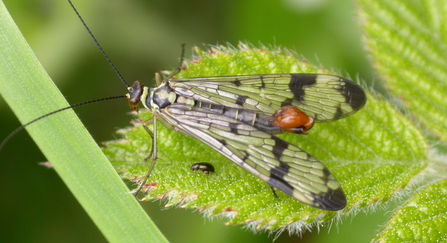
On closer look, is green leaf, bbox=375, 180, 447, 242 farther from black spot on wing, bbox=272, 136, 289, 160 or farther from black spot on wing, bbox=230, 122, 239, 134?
black spot on wing, bbox=230, 122, 239, 134

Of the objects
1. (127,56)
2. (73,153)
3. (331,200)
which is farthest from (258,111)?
(127,56)

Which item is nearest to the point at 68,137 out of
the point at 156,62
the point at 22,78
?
the point at 22,78

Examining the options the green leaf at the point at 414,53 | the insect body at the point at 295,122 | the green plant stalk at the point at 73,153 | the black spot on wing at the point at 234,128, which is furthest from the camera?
the green leaf at the point at 414,53

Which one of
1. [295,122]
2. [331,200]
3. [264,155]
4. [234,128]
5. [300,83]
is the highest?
[300,83]

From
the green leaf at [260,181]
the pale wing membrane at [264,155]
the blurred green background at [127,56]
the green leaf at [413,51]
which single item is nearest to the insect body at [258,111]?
the pale wing membrane at [264,155]

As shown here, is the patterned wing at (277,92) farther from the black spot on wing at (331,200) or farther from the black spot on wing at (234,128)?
the black spot on wing at (331,200)

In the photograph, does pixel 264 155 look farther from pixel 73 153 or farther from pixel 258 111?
pixel 73 153
